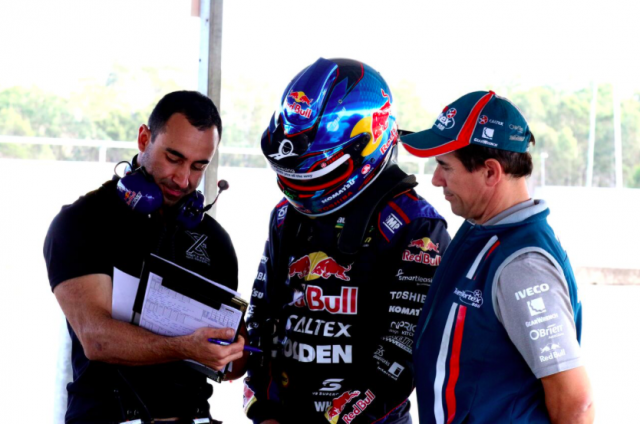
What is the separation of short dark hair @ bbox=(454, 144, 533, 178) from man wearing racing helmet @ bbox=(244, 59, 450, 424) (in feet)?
0.84

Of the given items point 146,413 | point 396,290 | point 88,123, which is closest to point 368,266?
point 396,290

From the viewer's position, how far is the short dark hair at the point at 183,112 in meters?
2.42

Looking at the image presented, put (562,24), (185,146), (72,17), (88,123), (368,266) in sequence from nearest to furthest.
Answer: (368,266)
(185,146)
(72,17)
(88,123)
(562,24)

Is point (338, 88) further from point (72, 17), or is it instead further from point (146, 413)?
point (72, 17)

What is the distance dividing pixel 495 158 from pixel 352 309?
0.58m

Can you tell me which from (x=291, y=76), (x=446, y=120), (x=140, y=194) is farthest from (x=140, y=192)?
(x=291, y=76)

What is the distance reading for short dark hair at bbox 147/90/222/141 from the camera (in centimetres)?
242

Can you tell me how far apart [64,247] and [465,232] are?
1211 millimetres

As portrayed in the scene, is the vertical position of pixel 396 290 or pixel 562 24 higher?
pixel 562 24

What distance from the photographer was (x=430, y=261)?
6.30ft

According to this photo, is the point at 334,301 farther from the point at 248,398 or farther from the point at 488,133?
the point at 488,133

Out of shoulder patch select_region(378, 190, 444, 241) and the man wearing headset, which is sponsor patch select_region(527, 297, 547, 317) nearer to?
shoulder patch select_region(378, 190, 444, 241)

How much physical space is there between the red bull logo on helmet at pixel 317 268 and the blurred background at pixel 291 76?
15.7 ft

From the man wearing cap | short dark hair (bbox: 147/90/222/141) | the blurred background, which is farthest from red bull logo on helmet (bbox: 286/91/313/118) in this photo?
the blurred background
